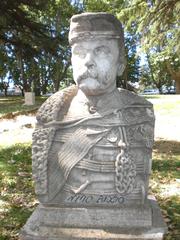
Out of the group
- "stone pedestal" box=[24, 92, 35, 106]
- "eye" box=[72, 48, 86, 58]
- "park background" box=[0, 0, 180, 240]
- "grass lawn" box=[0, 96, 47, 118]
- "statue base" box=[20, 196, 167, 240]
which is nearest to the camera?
"statue base" box=[20, 196, 167, 240]

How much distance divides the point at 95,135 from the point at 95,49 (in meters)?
0.75

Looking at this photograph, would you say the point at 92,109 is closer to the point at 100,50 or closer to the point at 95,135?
the point at 95,135

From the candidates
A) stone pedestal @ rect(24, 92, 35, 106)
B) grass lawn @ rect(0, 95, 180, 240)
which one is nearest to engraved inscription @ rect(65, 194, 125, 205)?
grass lawn @ rect(0, 95, 180, 240)

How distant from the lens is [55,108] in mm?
3785

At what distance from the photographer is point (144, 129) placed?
373 centimetres

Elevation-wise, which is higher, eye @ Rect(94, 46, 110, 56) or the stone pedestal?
eye @ Rect(94, 46, 110, 56)

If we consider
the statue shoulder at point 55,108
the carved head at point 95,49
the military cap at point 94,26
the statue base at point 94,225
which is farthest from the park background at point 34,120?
the military cap at point 94,26

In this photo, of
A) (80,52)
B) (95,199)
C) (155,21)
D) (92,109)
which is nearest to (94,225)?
(95,199)

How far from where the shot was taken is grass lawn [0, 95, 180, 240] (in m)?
5.49

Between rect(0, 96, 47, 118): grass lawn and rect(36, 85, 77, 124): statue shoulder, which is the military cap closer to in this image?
rect(36, 85, 77, 124): statue shoulder

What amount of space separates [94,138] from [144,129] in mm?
460

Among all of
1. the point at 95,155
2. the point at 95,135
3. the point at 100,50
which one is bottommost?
the point at 95,155

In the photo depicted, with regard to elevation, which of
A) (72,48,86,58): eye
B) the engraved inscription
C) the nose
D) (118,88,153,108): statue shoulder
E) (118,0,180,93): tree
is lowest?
the engraved inscription

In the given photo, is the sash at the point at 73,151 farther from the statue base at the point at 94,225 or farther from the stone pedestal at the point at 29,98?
the stone pedestal at the point at 29,98
